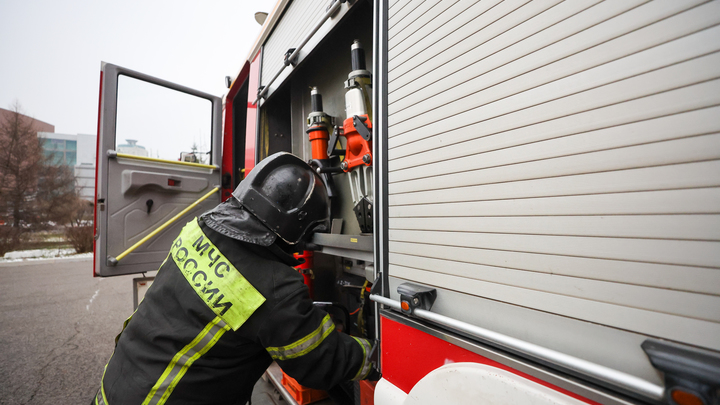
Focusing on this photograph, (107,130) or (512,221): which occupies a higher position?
(107,130)

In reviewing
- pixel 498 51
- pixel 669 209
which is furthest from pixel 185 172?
pixel 669 209

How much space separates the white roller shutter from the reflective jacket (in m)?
0.52

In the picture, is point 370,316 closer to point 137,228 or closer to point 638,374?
point 638,374

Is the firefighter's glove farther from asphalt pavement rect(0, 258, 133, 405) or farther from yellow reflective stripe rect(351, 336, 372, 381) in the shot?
asphalt pavement rect(0, 258, 133, 405)

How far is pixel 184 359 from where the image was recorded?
1195mm

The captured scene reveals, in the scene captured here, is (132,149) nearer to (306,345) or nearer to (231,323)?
(231,323)

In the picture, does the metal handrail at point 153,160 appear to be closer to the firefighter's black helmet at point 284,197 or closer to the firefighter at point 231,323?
the firefighter at point 231,323

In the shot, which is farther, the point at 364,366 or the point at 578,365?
the point at 364,366

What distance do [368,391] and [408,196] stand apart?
41.9 inches

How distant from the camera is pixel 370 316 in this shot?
2070 mm

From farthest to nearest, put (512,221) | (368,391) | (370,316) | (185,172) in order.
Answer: (185,172)
(370,316)
(368,391)
(512,221)

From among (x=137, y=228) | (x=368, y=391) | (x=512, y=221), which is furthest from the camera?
(x=137, y=228)

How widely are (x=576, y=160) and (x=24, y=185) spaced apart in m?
17.4

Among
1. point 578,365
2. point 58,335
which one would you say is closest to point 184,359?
point 578,365
